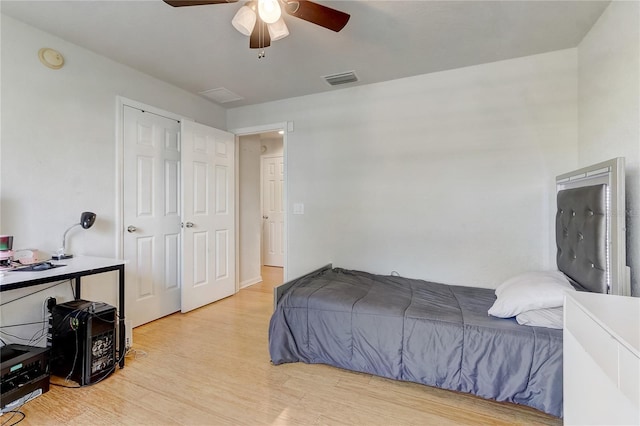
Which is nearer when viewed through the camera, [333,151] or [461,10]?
[461,10]

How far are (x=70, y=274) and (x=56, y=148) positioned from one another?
1.11m

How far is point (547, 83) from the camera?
2.39m

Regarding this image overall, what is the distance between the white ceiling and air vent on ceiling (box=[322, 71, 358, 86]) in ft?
0.21

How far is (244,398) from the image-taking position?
1.72 metres

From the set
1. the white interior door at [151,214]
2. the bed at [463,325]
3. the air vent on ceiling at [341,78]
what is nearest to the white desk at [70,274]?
the white interior door at [151,214]

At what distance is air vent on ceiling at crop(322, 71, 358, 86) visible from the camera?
279cm

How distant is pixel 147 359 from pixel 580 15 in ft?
12.8

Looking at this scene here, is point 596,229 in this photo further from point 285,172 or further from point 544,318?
point 285,172

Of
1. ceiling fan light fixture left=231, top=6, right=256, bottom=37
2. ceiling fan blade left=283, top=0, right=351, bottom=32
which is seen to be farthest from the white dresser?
ceiling fan light fixture left=231, top=6, right=256, bottom=37

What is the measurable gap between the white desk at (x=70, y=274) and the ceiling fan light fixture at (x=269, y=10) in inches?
73.8

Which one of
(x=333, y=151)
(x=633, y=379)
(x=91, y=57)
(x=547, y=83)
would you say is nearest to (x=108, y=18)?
(x=91, y=57)

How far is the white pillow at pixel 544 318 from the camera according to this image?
1581 millimetres

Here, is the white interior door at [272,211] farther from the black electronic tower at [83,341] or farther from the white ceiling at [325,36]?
the black electronic tower at [83,341]

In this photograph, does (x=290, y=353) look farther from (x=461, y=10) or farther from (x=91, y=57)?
(x=91, y=57)
